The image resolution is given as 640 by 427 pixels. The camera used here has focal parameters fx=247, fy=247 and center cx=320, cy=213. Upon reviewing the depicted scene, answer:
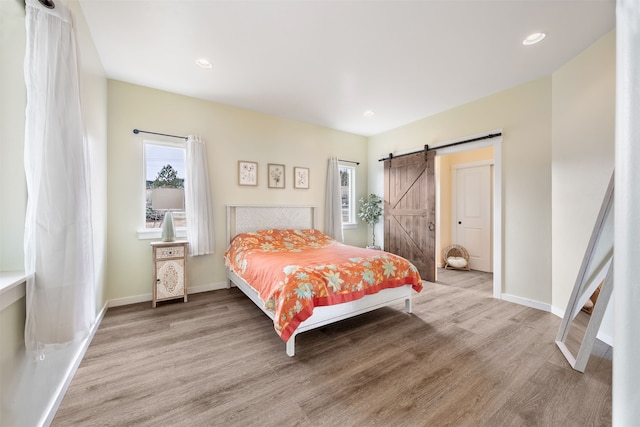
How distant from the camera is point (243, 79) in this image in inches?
118

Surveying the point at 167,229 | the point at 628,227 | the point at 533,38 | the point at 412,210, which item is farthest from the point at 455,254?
the point at 167,229

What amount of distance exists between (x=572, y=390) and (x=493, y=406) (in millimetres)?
615

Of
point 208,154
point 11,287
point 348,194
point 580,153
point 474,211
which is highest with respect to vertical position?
point 208,154

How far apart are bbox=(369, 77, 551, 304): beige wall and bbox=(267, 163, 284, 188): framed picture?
3.02 m

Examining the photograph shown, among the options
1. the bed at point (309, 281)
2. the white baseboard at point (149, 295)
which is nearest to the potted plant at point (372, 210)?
the bed at point (309, 281)

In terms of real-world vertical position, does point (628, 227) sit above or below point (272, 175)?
below

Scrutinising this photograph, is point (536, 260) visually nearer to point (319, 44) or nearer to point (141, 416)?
point (319, 44)

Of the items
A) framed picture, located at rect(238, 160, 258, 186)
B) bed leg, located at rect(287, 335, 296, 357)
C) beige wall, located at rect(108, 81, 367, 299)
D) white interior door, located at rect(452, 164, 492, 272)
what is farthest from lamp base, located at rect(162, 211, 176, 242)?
white interior door, located at rect(452, 164, 492, 272)

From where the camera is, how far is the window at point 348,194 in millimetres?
5277

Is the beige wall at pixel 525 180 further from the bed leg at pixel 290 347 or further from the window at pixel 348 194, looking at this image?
the bed leg at pixel 290 347

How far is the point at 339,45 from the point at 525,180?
276 centimetres

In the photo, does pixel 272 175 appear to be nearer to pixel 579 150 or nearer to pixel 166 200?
pixel 166 200

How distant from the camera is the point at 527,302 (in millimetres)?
3047

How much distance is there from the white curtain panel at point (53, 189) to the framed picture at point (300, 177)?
3.19m
